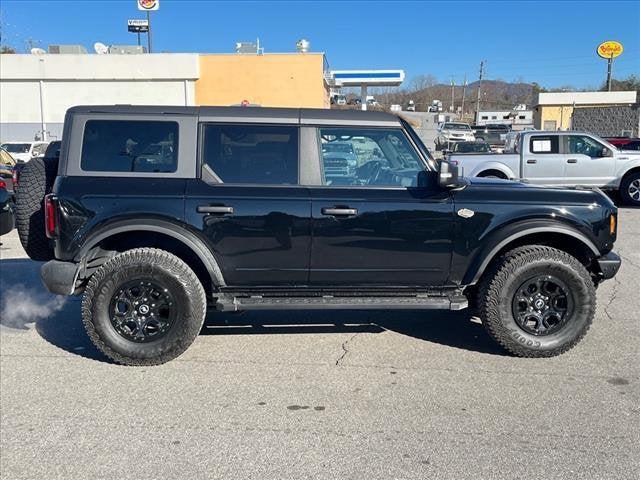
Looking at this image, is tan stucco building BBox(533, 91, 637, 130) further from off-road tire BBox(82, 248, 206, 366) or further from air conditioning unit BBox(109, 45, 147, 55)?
off-road tire BBox(82, 248, 206, 366)

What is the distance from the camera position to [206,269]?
436 centimetres

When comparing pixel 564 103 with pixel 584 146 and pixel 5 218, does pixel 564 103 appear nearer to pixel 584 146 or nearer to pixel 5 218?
pixel 584 146

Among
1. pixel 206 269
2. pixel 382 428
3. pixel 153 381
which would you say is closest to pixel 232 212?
pixel 206 269

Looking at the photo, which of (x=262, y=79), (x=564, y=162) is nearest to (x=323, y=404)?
(x=564, y=162)

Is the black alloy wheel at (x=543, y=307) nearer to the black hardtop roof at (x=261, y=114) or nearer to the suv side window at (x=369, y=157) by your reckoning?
the suv side window at (x=369, y=157)

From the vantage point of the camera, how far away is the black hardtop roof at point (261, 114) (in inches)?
172

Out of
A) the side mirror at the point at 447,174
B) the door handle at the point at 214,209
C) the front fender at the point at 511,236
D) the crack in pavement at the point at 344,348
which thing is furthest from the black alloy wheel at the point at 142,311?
the front fender at the point at 511,236

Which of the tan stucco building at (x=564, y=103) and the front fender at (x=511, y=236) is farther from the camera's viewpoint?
the tan stucco building at (x=564, y=103)

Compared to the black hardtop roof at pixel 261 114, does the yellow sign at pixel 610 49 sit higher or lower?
higher

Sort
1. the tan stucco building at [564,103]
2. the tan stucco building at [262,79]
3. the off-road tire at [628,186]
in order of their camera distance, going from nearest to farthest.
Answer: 1. the off-road tire at [628,186]
2. the tan stucco building at [262,79]
3. the tan stucco building at [564,103]

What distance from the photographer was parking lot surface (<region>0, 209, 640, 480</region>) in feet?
9.94

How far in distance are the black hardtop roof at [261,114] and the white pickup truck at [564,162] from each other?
29.6 feet

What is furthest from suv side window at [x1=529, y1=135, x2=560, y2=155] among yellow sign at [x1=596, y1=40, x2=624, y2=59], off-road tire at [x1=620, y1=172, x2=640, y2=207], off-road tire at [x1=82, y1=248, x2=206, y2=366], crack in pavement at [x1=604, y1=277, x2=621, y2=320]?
yellow sign at [x1=596, y1=40, x2=624, y2=59]

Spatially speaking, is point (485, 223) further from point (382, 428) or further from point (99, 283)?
point (99, 283)
